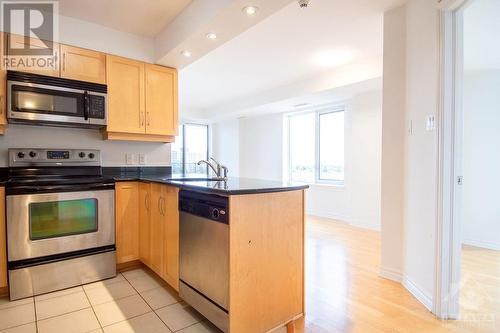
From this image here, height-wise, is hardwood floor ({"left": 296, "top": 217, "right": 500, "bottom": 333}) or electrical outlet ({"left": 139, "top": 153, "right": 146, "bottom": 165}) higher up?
electrical outlet ({"left": 139, "top": 153, "right": 146, "bottom": 165})

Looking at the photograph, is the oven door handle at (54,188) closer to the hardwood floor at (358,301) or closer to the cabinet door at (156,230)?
the cabinet door at (156,230)

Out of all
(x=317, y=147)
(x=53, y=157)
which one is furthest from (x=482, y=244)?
(x=53, y=157)

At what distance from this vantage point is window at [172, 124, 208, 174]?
24.9ft

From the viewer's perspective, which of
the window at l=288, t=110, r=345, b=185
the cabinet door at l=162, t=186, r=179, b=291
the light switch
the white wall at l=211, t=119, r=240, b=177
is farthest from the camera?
the white wall at l=211, t=119, r=240, b=177

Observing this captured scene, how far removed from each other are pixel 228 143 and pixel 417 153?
233 inches

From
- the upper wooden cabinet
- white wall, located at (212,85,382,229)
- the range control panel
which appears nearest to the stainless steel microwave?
the upper wooden cabinet

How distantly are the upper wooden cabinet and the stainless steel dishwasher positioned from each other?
53.2 inches

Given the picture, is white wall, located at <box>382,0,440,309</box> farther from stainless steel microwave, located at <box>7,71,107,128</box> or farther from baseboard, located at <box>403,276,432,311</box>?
stainless steel microwave, located at <box>7,71,107,128</box>

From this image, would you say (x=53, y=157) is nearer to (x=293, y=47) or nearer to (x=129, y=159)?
(x=129, y=159)

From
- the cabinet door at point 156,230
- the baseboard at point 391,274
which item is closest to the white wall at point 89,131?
the cabinet door at point 156,230

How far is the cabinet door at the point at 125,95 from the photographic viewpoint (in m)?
2.77

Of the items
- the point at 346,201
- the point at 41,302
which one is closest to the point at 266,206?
the point at 41,302

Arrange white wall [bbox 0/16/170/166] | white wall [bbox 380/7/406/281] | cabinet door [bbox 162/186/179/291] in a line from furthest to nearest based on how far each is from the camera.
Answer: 1. white wall [bbox 0/16/170/166]
2. white wall [bbox 380/7/406/281]
3. cabinet door [bbox 162/186/179/291]

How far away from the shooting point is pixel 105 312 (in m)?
1.95
